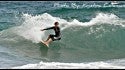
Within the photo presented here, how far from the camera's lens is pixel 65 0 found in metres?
47.8

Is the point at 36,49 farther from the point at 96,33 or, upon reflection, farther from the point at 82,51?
the point at 96,33

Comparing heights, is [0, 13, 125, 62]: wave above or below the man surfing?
below

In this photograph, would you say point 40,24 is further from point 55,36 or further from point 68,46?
point 55,36

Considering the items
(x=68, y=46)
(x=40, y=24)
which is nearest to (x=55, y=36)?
(x=68, y=46)

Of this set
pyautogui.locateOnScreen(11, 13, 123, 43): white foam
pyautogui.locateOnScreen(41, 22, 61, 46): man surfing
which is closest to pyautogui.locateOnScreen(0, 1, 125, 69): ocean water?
pyautogui.locateOnScreen(11, 13, 123, 43): white foam

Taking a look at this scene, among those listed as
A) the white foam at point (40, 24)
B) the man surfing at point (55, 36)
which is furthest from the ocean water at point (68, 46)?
the man surfing at point (55, 36)

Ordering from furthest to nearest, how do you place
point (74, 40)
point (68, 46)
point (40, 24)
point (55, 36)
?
point (40, 24)
point (74, 40)
point (68, 46)
point (55, 36)

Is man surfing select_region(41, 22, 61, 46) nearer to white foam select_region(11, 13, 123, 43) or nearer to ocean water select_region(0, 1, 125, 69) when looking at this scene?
ocean water select_region(0, 1, 125, 69)

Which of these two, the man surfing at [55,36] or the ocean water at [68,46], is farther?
the man surfing at [55,36]

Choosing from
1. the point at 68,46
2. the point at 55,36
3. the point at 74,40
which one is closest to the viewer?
the point at 55,36

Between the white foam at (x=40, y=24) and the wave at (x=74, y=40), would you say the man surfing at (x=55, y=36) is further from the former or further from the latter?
the white foam at (x=40, y=24)

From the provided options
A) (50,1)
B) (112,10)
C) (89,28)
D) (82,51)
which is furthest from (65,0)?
(82,51)

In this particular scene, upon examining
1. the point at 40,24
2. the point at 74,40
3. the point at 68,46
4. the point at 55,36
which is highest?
the point at 55,36

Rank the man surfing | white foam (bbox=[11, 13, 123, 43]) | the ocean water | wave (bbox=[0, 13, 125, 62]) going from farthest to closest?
white foam (bbox=[11, 13, 123, 43]) → the man surfing → wave (bbox=[0, 13, 125, 62]) → the ocean water
